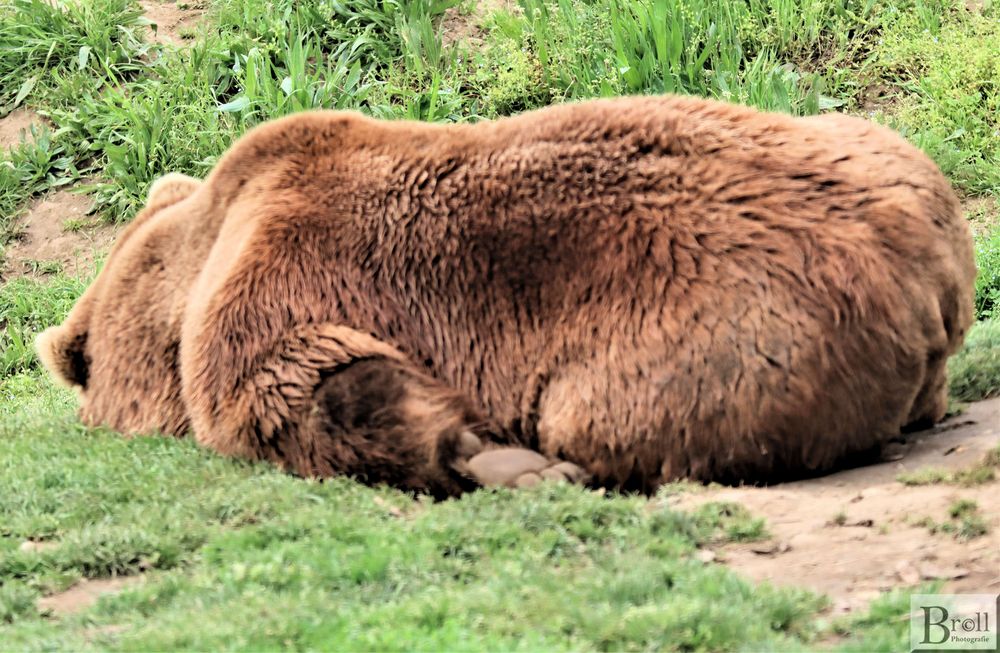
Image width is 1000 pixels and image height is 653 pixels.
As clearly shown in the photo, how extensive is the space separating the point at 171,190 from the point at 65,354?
1060 mm

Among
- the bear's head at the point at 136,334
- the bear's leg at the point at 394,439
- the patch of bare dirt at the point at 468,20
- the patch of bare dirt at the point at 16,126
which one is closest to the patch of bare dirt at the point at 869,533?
the bear's leg at the point at 394,439

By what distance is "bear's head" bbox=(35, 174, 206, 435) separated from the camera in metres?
6.12

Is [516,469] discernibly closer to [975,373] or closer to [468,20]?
[975,373]

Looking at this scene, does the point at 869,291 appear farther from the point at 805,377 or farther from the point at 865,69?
the point at 865,69

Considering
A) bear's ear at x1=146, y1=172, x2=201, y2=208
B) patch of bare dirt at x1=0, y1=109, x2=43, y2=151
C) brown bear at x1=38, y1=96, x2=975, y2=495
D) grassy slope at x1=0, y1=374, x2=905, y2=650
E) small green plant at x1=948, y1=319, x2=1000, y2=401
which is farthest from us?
patch of bare dirt at x1=0, y1=109, x2=43, y2=151

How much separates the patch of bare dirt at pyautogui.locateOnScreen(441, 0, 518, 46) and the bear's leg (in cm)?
671

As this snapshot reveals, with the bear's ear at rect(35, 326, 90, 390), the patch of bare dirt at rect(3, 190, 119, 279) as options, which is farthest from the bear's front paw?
the patch of bare dirt at rect(3, 190, 119, 279)

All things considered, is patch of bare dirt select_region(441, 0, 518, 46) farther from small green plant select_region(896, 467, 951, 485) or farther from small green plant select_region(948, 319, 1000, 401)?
small green plant select_region(896, 467, 951, 485)

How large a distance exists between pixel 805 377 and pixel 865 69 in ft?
20.7

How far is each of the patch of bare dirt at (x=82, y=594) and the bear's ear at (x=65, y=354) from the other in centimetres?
220

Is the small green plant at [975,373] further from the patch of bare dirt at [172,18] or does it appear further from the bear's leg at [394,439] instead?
the patch of bare dirt at [172,18]

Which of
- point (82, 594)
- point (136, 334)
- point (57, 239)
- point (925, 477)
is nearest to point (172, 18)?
point (57, 239)

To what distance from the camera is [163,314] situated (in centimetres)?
616

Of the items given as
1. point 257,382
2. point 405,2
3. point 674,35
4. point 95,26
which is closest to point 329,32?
point 405,2
